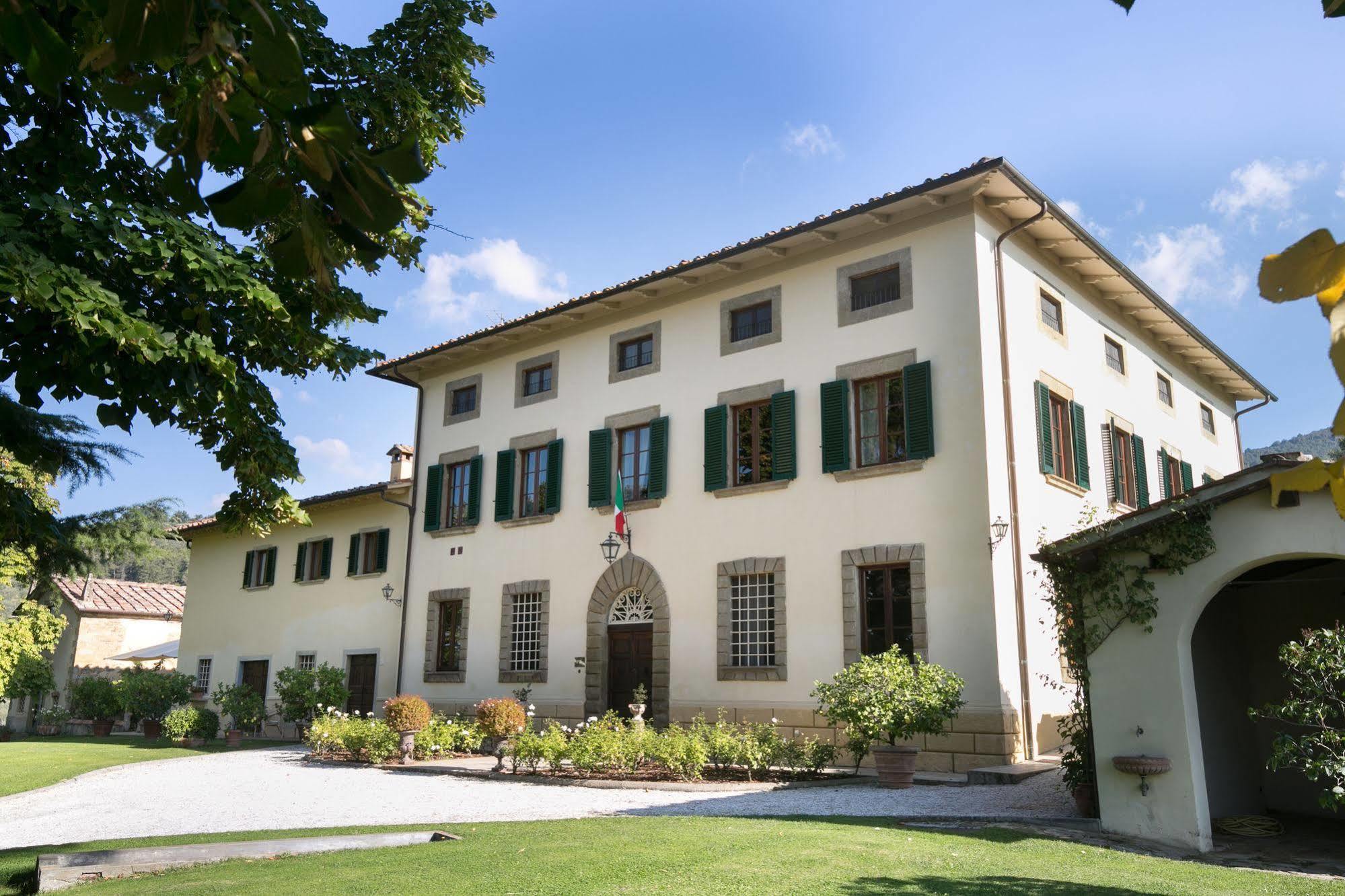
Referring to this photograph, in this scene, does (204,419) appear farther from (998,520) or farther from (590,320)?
(590,320)

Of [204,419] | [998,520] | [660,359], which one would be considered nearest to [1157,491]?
[998,520]

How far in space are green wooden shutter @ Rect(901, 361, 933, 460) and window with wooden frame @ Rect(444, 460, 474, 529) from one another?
34.4ft

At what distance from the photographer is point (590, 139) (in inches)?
250

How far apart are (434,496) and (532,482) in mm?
3118

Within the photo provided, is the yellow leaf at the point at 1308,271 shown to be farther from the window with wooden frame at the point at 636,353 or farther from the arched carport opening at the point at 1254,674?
the window with wooden frame at the point at 636,353

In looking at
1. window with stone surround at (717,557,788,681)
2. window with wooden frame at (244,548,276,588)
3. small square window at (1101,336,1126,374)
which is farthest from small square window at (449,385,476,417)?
small square window at (1101,336,1126,374)

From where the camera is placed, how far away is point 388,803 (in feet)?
39.6

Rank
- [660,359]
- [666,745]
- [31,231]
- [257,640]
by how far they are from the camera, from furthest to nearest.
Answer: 1. [257,640]
2. [660,359]
3. [666,745]
4. [31,231]

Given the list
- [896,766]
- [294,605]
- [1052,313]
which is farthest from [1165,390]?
[294,605]

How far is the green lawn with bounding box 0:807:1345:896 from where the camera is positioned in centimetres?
627

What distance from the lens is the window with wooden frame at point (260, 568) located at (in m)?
27.5

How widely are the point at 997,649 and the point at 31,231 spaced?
40.5ft

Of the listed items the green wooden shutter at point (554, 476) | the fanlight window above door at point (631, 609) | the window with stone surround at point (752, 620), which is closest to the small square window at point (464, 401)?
the green wooden shutter at point (554, 476)

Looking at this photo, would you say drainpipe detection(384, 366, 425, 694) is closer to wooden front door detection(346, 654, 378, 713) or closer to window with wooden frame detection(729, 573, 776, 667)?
wooden front door detection(346, 654, 378, 713)
